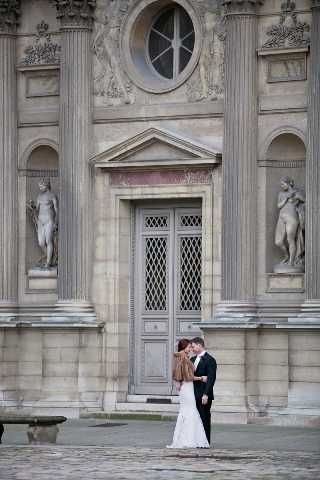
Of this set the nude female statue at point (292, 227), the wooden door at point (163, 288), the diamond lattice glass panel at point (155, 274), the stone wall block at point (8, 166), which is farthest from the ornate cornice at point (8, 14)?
the nude female statue at point (292, 227)

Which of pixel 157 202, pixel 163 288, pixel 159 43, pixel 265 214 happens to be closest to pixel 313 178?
pixel 265 214

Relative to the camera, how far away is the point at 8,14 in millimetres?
34719

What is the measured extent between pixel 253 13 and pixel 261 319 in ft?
17.8

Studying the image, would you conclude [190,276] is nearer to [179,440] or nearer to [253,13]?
[253,13]

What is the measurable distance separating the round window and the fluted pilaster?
1.24 metres

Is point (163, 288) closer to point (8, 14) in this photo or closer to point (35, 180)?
point (35, 180)

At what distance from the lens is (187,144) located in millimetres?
32938

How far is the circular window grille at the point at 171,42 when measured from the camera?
33.8 metres

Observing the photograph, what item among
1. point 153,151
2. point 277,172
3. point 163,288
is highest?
point 153,151

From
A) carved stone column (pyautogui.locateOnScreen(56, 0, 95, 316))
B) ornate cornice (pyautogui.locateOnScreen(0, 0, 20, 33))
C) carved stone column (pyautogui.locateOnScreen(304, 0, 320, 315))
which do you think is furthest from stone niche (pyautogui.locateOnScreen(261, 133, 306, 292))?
ornate cornice (pyautogui.locateOnScreen(0, 0, 20, 33))

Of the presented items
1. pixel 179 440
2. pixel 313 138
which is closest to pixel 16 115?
pixel 313 138

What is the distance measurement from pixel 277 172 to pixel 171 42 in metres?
3.43

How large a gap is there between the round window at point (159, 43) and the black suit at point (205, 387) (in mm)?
7599

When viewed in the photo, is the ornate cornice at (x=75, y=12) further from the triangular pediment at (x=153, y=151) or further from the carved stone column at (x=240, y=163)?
the carved stone column at (x=240, y=163)
